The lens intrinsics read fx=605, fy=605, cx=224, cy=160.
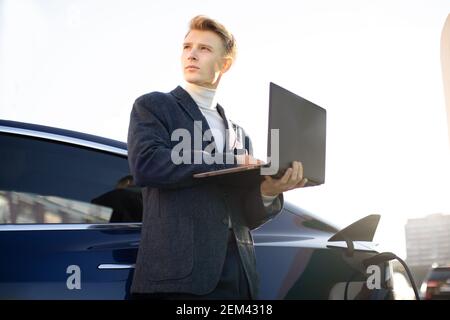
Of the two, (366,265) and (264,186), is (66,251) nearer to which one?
(264,186)

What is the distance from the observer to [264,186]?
164 cm

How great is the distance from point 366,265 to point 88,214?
1.07 meters

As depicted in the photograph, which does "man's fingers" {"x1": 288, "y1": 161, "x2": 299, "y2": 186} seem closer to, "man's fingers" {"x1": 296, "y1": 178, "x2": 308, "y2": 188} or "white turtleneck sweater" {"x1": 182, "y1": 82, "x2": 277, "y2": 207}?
"man's fingers" {"x1": 296, "y1": 178, "x2": 308, "y2": 188}

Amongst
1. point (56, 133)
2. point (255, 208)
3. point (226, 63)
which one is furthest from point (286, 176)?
point (56, 133)

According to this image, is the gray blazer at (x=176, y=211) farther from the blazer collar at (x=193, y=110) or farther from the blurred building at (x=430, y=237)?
the blurred building at (x=430, y=237)

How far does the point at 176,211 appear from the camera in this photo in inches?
61.2

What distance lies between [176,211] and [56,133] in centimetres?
86

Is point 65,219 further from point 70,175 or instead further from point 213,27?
point 213,27

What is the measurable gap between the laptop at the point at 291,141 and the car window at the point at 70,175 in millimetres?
667

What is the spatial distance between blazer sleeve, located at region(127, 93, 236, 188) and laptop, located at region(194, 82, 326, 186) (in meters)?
0.04

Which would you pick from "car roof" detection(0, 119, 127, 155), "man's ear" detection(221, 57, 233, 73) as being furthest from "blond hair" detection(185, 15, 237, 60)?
"car roof" detection(0, 119, 127, 155)

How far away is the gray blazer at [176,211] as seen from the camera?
1.51 meters

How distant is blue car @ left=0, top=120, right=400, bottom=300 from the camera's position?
6.31ft
